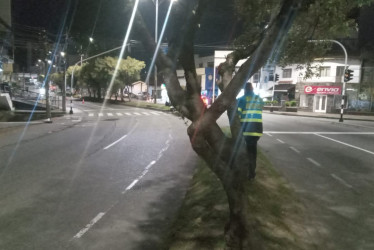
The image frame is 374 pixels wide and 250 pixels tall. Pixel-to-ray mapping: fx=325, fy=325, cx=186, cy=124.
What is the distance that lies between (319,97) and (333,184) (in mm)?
39368

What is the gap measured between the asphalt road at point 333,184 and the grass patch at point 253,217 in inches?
11.8

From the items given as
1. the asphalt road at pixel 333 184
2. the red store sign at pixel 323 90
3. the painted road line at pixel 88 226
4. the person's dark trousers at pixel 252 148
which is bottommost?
the painted road line at pixel 88 226

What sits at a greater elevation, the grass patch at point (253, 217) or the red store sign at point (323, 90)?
the red store sign at point (323, 90)

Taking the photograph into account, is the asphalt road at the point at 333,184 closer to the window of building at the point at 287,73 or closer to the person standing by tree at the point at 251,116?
the person standing by tree at the point at 251,116

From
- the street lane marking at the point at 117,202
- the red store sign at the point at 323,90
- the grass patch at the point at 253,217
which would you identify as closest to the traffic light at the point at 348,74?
the red store sign at the point at 323,90

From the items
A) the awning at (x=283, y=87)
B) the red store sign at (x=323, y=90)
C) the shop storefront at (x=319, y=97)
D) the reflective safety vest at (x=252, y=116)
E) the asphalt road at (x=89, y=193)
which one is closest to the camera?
the asphalt road at (x=89, y=193)

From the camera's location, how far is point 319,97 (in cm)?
4388

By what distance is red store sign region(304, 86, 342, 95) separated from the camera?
139 ft

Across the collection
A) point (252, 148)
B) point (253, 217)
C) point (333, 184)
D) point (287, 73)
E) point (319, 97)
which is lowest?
point (333, 184)

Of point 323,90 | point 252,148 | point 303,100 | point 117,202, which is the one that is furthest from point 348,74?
point 117,202

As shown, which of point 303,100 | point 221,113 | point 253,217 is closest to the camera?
point 221,113

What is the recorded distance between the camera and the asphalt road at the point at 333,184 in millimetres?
4926

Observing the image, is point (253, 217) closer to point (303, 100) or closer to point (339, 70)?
point (339, 70)

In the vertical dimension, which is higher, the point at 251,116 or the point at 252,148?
the point at 251,116
